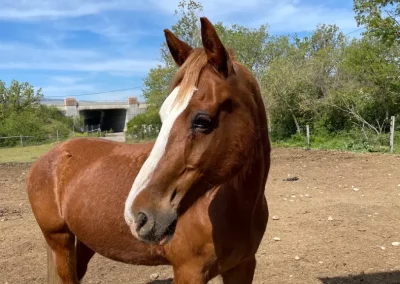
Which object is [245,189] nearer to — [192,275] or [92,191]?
[192,275]

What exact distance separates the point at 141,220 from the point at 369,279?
3096 millimetres

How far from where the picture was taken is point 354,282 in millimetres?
3701

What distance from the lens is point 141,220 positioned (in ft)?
5.31

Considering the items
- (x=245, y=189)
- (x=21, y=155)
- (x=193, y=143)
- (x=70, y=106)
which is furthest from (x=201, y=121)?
(x=70, y=106)

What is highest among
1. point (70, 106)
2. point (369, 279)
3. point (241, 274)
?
point (70, 106)

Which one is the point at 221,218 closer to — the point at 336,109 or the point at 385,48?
the point at 385,48

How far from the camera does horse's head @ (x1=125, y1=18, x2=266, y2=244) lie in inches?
64.5

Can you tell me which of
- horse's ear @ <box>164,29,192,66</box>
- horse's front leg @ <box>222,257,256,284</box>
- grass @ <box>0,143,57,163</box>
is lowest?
grass @ <box>0,143,57,163</box>

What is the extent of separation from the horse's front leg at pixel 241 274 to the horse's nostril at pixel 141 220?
1.03 m

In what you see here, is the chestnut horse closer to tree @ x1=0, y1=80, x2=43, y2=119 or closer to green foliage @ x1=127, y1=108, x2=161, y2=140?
green foliage @ x1=127, y1=108, x2=161, y2=140

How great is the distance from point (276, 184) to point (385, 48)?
12318mm

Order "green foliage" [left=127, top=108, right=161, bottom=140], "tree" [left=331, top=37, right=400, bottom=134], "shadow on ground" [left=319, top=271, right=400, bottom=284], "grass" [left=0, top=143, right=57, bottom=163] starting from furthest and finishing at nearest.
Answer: "green foliage" [left=127, top=108, right=161, bottom=140] → "grass" [left=0, top=143, right=57, bottom=163] → "tree" [left=331, top=37, right=400, bottom=134] → "shadow on ground" [left=319, top=271, right=400, bottom=284]

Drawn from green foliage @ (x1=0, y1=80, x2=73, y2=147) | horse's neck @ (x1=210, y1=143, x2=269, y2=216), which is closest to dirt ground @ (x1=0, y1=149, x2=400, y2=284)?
horse's neck @ (x1=210, y1=143, x2=269, y2=216)

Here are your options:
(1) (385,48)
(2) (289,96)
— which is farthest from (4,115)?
(1) (385,48)
